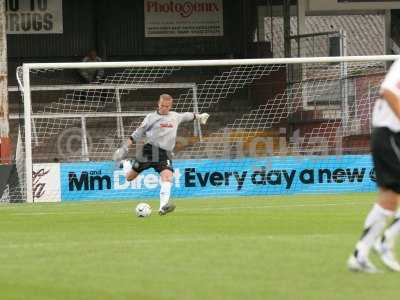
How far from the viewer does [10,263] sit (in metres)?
11.5

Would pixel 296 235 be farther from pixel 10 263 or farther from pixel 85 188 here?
pixel 85 188

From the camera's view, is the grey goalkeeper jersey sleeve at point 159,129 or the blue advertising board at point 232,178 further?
the blue advertising board at point 232,178

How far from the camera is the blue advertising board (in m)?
26.5

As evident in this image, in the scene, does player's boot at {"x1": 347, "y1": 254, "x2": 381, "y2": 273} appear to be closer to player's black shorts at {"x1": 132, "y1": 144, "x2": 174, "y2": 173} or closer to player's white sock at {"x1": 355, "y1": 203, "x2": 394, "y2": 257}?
player's white sock at {"x1": 355, "y1": 203, "x2": 394, "y2": 257}

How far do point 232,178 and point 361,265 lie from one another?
56.3 ft

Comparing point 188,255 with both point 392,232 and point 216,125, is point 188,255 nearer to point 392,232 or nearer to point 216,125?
point 392,232

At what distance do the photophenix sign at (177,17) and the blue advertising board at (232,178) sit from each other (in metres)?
10.9

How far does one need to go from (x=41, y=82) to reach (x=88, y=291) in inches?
1053

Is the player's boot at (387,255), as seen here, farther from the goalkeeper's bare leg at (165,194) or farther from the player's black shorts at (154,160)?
the player's black shorts at (154,160)

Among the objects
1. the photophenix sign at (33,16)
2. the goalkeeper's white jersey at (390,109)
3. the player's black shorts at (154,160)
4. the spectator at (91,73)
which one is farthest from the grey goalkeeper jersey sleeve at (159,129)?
the photophenix sign at (33,16)

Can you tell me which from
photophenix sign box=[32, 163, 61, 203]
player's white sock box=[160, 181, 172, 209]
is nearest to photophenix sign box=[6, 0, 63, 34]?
photophenix sign box=[32, 163, 61, 203]

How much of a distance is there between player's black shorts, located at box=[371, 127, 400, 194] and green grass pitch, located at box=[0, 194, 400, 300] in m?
0.78

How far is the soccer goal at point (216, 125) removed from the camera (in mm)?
26641

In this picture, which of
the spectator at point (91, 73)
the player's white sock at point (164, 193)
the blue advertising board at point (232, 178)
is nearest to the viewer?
the player's white sock at point (164, 193)
